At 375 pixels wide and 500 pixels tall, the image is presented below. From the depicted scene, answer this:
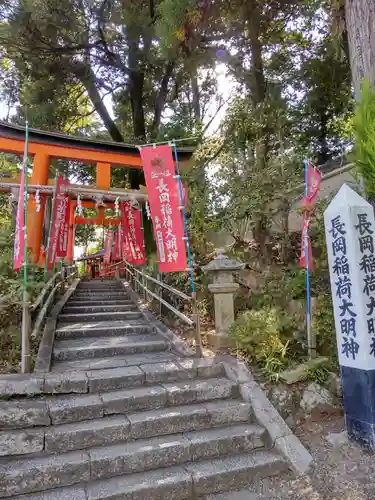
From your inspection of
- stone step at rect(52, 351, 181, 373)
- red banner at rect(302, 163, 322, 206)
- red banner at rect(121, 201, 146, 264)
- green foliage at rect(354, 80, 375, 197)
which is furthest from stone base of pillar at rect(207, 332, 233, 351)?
red banner at rect(121, 201, 146, 264)

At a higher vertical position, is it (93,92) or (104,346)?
(93,92)

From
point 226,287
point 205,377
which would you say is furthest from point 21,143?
point 205,377

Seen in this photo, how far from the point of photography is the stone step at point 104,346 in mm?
5965

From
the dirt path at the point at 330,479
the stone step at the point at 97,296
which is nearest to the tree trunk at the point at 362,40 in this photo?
the dirt path at the point at 330,479

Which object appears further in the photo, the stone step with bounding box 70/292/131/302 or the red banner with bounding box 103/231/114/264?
the red banner with bounding box 103/231/114/264

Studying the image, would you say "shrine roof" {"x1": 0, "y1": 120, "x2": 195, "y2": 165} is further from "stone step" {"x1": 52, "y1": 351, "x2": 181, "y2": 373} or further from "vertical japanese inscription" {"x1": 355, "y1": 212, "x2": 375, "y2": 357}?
"vertical japanese inscription" {"x1": 355, "y1": 212, "x2": 375, "y2": 357}

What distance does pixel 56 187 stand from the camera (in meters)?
7.48

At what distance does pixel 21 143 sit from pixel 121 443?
8.38 meters

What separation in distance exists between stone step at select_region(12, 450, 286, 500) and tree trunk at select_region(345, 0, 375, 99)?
15.9 ft

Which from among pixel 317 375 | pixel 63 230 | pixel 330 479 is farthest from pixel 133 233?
pixel 330 479

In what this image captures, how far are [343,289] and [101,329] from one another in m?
4.38

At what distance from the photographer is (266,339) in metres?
5.54

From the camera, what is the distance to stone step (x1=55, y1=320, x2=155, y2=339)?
6973 mm

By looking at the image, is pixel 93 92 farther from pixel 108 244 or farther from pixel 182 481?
pixel 182 481
